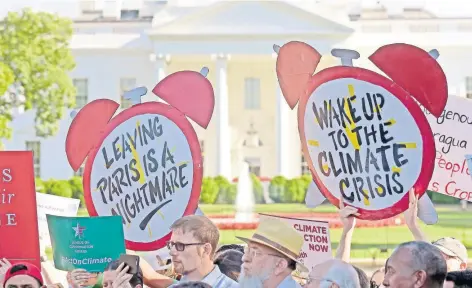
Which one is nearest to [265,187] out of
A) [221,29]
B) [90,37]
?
[221,29]

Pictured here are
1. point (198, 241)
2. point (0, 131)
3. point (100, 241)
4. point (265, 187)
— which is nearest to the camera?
point (198, 241)

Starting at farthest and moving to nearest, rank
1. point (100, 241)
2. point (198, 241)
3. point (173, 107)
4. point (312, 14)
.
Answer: point (312, 14)
point (173, 107)
point (100, 241)
point (198, 241)

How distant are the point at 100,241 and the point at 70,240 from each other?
0.54 feet

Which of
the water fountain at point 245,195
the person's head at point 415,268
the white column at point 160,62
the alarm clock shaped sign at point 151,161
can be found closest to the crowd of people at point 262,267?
the person's head at point 415,268

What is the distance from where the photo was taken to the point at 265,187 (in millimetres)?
42812

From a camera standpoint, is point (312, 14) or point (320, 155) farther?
point (312, 14)

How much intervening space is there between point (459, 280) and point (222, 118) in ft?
152

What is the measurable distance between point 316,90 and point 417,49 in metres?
0.57

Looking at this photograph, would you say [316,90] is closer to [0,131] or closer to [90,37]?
[0,131]

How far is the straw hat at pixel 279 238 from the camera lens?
484cm

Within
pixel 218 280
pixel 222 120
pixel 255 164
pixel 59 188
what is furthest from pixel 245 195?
pixel 218 280

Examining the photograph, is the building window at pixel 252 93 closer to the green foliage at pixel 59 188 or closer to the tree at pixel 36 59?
the green foliage at pixel 59 188

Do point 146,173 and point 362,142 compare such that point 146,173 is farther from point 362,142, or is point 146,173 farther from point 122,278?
point 122,278

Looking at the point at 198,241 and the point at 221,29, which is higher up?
the point at 221,29
